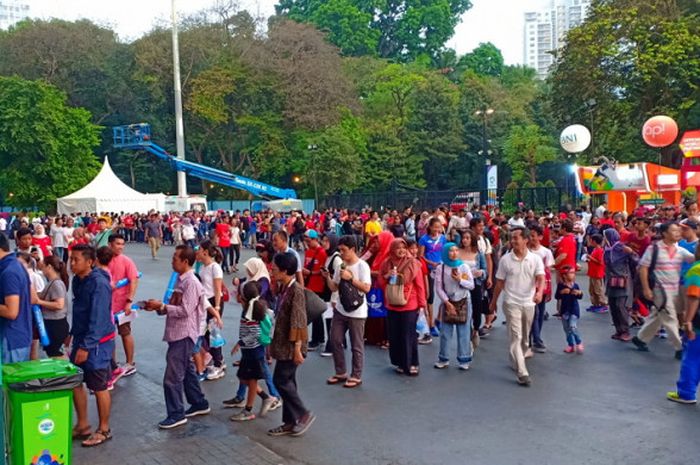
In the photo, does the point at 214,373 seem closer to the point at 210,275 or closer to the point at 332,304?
the point at 210,275

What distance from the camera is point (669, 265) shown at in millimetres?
8086

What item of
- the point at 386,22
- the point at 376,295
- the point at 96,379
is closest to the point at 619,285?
the point at 376,295

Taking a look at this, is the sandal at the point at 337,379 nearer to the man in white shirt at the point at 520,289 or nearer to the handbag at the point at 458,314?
the handbag at the point at 458,314

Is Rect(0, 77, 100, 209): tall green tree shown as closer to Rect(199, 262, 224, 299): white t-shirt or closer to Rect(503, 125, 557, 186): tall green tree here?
Rect(503, 125, 557, 186): tall green tree

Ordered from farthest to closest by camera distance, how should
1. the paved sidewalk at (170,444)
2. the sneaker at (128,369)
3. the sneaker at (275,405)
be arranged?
1. the sneaker at (128,369)
2. the sneaker at (275,405)
3. the paved sidewalk at (170,444)

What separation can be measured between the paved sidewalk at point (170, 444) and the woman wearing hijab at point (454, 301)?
2785 millimetres

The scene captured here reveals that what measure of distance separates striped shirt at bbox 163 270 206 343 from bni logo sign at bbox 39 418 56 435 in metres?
1.45

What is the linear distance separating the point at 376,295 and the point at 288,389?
2.97 meters

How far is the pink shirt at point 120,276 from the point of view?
8.13m

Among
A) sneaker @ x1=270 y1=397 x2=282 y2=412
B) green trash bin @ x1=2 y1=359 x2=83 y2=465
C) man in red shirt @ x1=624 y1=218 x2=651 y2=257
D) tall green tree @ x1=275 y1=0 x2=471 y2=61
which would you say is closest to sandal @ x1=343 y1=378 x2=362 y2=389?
sneaker @ x1=270 y1=397 x2=282 y2=412

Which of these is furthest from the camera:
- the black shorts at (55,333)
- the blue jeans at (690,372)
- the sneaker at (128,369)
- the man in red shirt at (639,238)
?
the man in red shirt at (639,238)

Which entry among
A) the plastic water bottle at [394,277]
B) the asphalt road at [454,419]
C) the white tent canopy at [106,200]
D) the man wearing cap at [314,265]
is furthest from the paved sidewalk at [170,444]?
the white tent canopy at [106,200]

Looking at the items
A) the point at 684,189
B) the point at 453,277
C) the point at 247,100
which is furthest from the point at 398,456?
the point at 247,100

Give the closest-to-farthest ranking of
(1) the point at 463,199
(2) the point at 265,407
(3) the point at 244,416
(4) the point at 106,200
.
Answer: (3) the point at 244,416
(2) the point at 265,407
(1) the point at 463,199
(4) the point at 106,200
